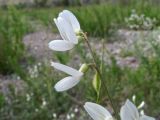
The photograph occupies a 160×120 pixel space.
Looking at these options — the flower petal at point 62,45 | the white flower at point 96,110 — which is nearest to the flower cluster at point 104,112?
the white flower at point 96,110

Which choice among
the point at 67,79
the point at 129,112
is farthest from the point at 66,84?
the point at 129,112

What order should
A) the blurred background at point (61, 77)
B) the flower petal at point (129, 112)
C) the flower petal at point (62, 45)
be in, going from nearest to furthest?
1. the flower petal at point (129, 112)
2. the flower petal at point (62, 45)
3. the blurred background at point (61, 77)

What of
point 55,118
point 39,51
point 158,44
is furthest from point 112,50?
point 55,118

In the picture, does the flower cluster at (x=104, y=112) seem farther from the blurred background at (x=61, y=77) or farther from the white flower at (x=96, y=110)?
the blurred background at (x=61, y=77)

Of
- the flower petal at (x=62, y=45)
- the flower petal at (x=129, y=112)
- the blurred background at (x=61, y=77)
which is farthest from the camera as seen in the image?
the blurred background at (x=61, y=77)

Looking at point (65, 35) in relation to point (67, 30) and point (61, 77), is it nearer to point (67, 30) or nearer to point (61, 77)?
point (67, 30)

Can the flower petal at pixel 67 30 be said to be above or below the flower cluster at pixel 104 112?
above

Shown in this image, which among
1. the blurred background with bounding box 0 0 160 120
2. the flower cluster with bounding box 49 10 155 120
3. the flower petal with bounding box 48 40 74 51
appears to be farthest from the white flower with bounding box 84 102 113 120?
the blurred background with bounding box 0 0 160 120

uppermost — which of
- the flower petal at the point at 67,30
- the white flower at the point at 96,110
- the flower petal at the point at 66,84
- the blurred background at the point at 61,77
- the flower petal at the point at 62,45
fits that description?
the flower petal at the point at 67,30

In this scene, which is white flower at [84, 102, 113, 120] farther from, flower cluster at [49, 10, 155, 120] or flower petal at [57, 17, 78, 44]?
flower petal at [57, 17, 78, 44]

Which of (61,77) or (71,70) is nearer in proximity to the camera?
(71,70)
